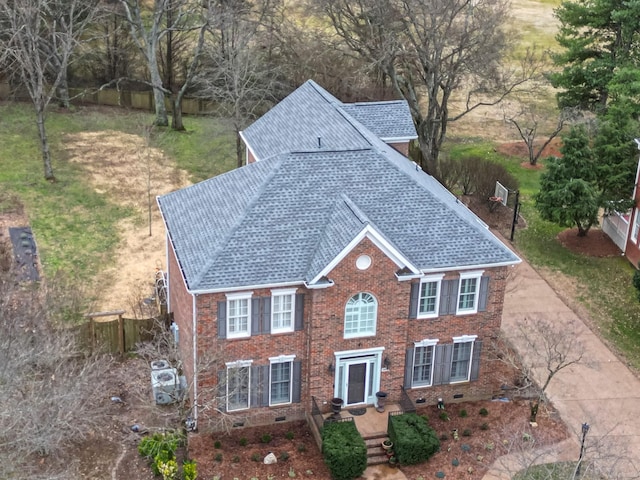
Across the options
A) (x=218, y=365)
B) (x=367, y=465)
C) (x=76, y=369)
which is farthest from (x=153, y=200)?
(x=367, y=465)

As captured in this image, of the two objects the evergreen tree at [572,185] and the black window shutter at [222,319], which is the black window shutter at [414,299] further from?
the evergreen tree at [572,185]

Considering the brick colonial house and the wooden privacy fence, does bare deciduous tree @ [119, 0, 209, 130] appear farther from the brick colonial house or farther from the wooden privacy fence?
the wooden privacy fence

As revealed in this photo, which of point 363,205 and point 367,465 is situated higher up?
point 363,205

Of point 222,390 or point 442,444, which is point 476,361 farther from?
point 222,390

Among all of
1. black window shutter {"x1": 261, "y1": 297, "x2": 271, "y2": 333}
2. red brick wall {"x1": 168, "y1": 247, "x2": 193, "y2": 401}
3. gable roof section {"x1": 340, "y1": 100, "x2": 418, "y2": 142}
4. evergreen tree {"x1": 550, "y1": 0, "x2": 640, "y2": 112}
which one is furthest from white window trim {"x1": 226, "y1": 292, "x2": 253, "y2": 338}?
evergreen tree {"x1": 550, "y1": 0, "x2": 640, "y2": 112}

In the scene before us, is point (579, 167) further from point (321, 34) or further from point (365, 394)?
point (321, 34)

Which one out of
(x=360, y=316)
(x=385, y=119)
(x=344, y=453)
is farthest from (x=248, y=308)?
(x=385, y=119)
